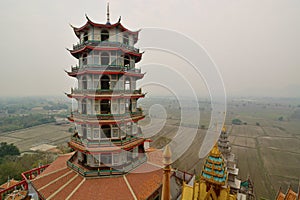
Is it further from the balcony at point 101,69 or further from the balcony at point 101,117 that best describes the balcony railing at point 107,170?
the balcony at point 101,69

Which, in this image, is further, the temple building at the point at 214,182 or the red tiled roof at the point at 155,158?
the red tiled roof at the point at 155,158

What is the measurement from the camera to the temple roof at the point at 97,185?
9281 mm

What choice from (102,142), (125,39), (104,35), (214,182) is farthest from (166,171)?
(125,39)

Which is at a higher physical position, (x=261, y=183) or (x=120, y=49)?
(x=120, y=49)

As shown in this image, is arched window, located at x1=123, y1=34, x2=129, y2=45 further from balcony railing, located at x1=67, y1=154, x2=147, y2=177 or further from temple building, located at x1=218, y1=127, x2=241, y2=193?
temple building, located at x1=218, y1=127, x2=241, y2=193

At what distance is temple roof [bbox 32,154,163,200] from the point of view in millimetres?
9281

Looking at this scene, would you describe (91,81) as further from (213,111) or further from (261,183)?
(261,183)

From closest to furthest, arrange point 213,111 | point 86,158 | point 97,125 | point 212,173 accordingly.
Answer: point 212,173 < point 213,111 < point 97,125 < point 86,158

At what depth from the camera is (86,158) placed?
12.5 metres

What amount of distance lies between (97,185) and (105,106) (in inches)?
214

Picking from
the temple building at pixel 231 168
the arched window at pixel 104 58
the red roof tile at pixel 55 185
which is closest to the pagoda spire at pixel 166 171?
the red roof tile at pixel 55 185

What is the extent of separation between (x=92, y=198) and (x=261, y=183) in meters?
29.9

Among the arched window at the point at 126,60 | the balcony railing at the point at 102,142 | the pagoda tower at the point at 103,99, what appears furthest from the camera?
the arched window at the point at 126,60

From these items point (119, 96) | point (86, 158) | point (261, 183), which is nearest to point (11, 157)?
point (86, 158)
